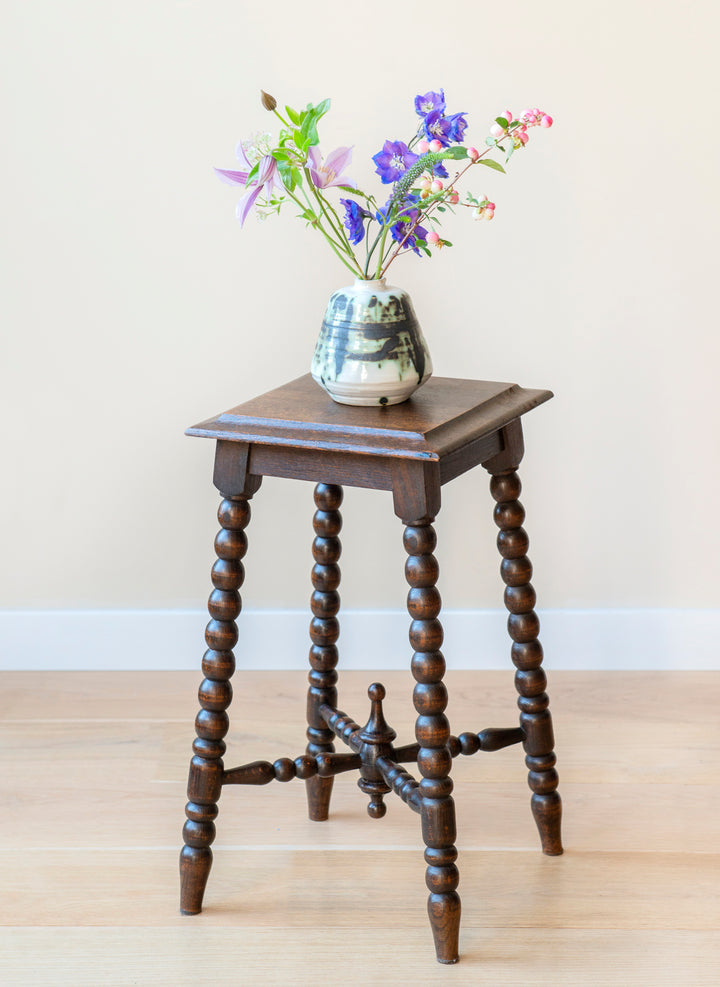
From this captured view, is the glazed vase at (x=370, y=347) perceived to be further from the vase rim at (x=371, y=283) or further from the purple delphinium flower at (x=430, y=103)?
the purple delphinium flower at (x=430, y=103)

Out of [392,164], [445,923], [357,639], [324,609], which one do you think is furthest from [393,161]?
[357,639]

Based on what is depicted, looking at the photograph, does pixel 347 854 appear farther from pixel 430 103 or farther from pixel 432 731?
pixel 430 103

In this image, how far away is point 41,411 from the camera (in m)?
2.02

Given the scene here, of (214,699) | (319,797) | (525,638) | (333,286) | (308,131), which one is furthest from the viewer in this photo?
(333,286)

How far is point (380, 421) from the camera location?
4.08 ft

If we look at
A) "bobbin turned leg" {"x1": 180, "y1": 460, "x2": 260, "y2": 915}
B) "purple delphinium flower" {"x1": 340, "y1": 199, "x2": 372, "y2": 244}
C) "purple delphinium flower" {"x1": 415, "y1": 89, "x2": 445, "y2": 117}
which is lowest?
"bobbin turned leg" {"x1": 180, "y1": 460, "x2": 260, "y2": 915}

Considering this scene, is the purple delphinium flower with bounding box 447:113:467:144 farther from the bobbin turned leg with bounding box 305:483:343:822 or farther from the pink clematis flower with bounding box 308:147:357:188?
the bobbin turned leg with bounding box 305:483:343:822

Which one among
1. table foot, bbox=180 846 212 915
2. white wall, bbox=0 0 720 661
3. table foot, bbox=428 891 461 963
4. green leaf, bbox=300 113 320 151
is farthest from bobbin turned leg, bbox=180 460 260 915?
white wall, bbox=0 0 720 661

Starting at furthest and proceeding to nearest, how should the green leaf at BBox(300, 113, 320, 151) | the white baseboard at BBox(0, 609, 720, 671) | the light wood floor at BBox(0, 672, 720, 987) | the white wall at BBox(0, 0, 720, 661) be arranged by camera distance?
the white baseboard at BBox(0, 609, 720, 671) → the white wall at BBox(0, 0, 720, 661) → the light wood floor at BBox(0, 672, 720, 987) → the green leaf at BBox(300, 113, 320, 151)

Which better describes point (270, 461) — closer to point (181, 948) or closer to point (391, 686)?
point (181, 948)

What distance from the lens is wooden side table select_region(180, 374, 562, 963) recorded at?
4.04 ft

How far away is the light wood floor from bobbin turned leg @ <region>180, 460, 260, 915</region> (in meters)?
0.07

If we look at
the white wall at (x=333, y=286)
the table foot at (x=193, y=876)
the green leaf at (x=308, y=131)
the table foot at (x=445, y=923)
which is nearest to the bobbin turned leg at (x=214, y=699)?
the table foot at (x=193, y=876)

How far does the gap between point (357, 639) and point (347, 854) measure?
602 millimetres
